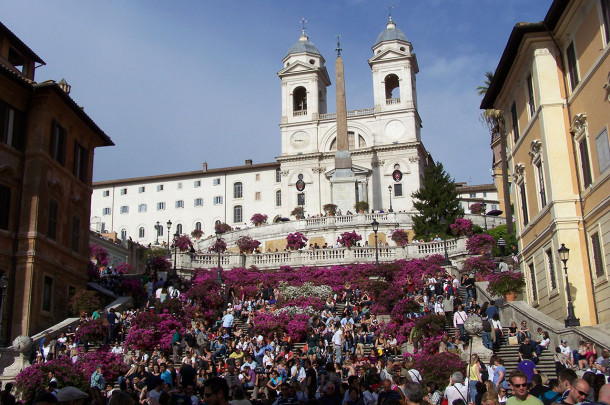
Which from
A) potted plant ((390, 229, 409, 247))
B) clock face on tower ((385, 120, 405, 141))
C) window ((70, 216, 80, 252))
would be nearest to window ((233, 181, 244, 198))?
clock face on tower ((385, 120, 405, 141))

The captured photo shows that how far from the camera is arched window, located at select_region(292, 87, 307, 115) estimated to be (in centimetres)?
9088

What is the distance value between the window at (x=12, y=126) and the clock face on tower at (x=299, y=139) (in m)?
56.9

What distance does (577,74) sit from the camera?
80.7 feet

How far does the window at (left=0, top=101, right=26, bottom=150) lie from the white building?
52854mm

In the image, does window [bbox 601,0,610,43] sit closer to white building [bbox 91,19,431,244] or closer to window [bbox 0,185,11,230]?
window [bbox 0,185,11,230]

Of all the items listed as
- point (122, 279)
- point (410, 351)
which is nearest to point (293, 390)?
point (410, 351)

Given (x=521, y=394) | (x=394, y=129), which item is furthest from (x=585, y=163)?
(x=394, y=129)

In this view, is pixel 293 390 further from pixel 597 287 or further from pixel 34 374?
pixel 597 287

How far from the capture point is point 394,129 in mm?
84312

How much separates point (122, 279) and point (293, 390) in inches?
997

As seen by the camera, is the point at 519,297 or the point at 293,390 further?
the point at 519,297

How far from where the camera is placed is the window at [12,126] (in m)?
29.6

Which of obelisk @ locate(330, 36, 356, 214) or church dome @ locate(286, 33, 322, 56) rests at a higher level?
church dome @ locate(286, 33, 322, 56)

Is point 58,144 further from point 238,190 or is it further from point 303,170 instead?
point 238,190
